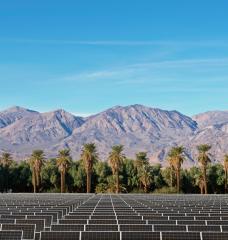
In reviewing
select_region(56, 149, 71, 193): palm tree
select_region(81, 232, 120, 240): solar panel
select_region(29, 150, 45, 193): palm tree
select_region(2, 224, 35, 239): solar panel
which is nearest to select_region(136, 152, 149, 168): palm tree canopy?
select_region(56, 149, 71, 193): palm tree

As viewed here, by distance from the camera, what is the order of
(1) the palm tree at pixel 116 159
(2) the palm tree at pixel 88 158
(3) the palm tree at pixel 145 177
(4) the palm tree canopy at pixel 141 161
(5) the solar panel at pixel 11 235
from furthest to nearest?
(4) the palm tree canopy at pixel 141 161 < (3) the palm tree at pixel 145 177 < (1) the palm tree at pixel 116 159 < (2) the palm tree at pixel 88 158 < (5) the solar panel at pixel 11 235

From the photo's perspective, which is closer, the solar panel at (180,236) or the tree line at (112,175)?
the solar panel at (180,236)

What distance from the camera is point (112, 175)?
390ft

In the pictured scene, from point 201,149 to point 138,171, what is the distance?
49.5 ft

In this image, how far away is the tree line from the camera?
110688 millimetres

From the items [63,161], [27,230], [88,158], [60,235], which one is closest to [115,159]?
[88,158]

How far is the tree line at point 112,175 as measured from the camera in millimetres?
110688

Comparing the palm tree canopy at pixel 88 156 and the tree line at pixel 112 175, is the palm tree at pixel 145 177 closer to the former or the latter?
the tree line at pixel 112 175

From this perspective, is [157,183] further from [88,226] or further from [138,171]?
[88,226]

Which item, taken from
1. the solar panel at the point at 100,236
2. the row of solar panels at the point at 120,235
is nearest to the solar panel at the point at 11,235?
the row of solar panels at the point at 120,235

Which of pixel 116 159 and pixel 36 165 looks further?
pixel 116 159

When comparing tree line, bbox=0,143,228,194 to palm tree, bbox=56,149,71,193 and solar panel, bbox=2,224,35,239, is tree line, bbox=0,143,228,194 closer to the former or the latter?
palm tree, bbox=56,149,71,193

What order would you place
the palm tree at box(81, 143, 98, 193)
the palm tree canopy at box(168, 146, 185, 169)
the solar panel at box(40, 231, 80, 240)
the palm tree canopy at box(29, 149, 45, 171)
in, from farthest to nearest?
the palm tree canopy at box(29, 149, 45, 171)
the palm tree at box(81, 143, 98, 193)
the palm tree canopy at box(168, 146, 185, 169)
the solar panel at box(40, 231, 80, 240)

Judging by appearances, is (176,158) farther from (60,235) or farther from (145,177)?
(60,235)
